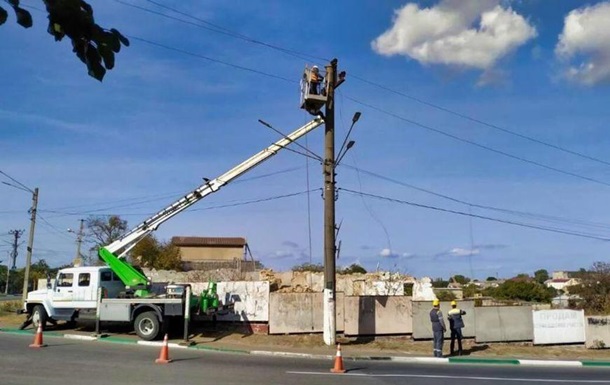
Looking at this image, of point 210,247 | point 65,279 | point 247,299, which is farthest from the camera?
point 210,247

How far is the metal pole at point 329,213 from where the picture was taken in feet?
68.1

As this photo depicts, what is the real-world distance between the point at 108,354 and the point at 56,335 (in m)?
6.57

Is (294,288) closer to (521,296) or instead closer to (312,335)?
(312,335)

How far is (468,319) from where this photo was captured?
22.7 m

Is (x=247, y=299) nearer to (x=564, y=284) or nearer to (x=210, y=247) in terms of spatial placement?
(x=564, y=284)

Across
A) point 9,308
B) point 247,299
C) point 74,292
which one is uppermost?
point 74,292

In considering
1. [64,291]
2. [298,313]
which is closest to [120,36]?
[298,313]

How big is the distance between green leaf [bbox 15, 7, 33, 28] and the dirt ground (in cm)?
1792

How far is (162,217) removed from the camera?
2430 cm

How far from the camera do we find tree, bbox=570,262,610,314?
30672mm

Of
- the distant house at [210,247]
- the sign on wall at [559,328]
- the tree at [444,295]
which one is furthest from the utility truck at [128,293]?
the distant house at [210,247]

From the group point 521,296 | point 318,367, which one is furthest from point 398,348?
point 521,296

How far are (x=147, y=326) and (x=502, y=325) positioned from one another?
40.9 ft

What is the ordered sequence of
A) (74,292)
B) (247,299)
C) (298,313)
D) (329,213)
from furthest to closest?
1. (247,299)
2. (74,292)
3. (298,313)
4. (329,213)
